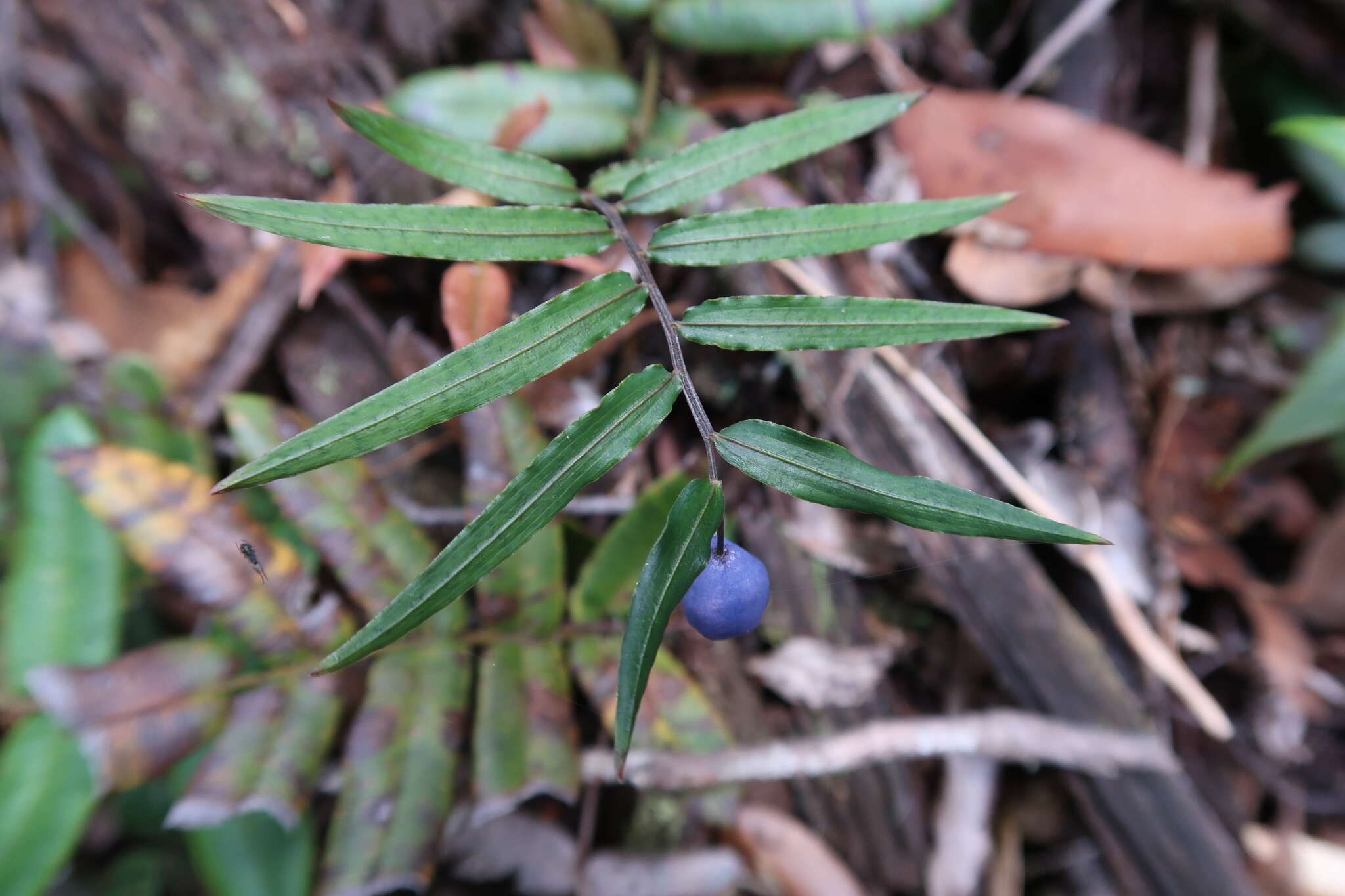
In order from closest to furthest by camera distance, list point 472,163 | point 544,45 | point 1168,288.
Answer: point 472,163, point 544,45, point 1168,288

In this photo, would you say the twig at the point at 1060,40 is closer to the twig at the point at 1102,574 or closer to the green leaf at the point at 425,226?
the twig at the point at 1102,574

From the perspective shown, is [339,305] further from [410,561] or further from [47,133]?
[47,133]

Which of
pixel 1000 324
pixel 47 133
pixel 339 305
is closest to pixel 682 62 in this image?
pixel 339 305

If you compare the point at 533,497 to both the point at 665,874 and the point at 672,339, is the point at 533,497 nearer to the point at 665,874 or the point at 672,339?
the point at 672,339

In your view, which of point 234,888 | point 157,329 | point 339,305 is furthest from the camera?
point 157,329

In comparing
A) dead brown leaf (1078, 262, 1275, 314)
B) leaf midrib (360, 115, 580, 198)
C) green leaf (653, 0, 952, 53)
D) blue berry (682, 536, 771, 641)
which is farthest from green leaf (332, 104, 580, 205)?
dead brown leaf (1078, 262, 1275, 314)

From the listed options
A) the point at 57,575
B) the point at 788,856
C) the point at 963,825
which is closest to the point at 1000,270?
the point at 963,825
